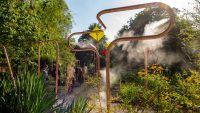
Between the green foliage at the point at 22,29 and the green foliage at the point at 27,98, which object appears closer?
the green foliage at the point at 27,98

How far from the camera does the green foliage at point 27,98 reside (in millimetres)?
4539

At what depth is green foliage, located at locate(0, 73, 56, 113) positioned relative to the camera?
179 inches

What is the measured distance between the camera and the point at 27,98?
459 centimetres

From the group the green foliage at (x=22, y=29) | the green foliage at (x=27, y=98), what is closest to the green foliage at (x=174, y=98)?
the green foliage at (x=27, y=98)

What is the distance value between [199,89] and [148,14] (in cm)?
1871

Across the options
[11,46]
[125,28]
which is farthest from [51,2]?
[125,28]

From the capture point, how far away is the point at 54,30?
40.8 ft

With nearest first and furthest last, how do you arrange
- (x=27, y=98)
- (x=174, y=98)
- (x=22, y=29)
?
(x=27, y=98) < (x=174, y=98) < (x=22, y=29)

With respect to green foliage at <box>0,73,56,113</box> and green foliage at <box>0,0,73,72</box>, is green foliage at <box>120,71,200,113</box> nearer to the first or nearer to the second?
green foliage at <box>0,73,56,113</box>

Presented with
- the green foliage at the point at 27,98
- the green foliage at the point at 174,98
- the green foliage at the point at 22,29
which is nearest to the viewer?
the green foliage at the point at 27,98

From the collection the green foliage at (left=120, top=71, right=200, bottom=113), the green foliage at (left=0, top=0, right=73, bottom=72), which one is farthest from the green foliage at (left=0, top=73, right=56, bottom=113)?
the green foliage at (left=0, top=0, right=73, bottom=72)

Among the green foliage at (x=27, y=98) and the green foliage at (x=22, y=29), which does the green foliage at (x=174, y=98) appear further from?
Result: the green foliage at (x=22, y=29)

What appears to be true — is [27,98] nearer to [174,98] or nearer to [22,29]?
[174,98]

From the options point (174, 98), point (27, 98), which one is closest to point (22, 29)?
point (27, 98)
